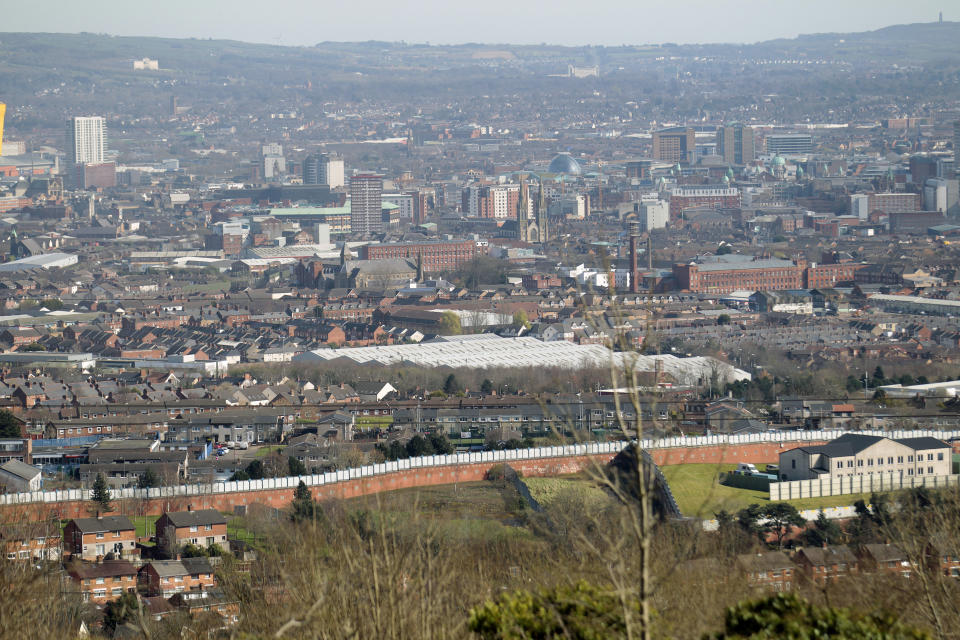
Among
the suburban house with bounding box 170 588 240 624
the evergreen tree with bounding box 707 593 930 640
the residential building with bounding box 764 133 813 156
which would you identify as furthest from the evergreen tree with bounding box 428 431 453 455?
the residential building with bounding box 764 133 813 156

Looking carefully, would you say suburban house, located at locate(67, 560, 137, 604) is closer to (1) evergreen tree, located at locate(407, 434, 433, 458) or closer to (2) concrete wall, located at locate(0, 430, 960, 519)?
(2) concrete wall, located at locate(0, 430, 960, 519)

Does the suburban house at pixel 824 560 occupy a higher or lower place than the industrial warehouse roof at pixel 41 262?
higher

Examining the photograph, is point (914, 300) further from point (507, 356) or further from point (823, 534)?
point (823, 534)

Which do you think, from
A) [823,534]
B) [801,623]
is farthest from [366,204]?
[801,623]

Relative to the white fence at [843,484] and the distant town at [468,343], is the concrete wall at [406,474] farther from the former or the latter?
the white fence at [843,484]

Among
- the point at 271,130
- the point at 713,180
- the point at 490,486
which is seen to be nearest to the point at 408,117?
the point at 271,130

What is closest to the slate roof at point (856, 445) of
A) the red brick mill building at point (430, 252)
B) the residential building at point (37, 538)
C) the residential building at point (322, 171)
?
the residential building at point (37, 538)
